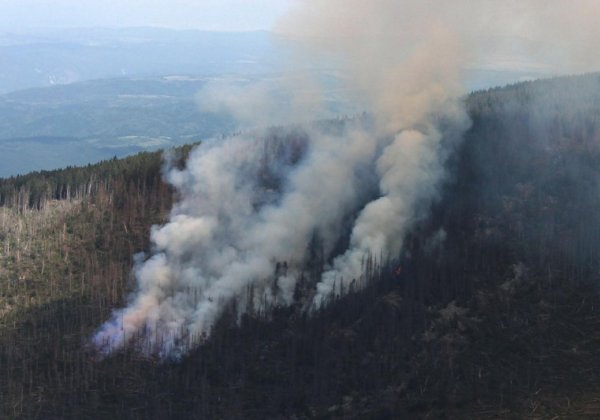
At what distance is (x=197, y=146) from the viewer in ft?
427

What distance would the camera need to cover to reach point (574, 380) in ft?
224

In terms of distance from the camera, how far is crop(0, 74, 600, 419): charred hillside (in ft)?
221

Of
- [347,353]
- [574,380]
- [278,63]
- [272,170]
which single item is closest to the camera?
[574,380]

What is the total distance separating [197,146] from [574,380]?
7645 cm

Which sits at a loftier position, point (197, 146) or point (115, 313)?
point (197, 146)

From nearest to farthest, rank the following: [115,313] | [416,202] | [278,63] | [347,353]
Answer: [347,353] < [115,313] < [416,202] < [278,63]

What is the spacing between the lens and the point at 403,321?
76500mm

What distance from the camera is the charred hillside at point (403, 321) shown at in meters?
67.4

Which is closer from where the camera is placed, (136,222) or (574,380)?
(574,380)

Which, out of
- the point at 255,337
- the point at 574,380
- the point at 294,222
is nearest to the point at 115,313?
the point at 255,337

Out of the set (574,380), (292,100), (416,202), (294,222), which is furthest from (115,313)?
(292,100)

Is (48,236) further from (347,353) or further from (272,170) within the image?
(347,353)

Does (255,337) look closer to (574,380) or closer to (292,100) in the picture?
(574,380)

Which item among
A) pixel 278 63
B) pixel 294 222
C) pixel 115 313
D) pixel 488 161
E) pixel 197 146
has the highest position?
pixel 278 63
